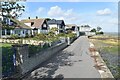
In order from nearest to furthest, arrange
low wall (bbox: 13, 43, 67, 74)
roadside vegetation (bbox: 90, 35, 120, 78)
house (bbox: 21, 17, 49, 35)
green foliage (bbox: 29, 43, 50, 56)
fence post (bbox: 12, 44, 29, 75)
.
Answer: fence post (bbox: 12, 44, 29, 75) < low wall (bbox: 13, 43, 67, 74) < green foliage (bbox: 29, 43, 50, 56) < roadside vegetation (bbox: 90, 35, 120, 78) < house (bbox: 21, 17, 49, 35)

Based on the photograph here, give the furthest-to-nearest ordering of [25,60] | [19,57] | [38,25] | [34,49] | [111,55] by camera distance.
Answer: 1. [38,25]
2. [111,55]
3. [34,49]
4. [25,60]
5. [19,57]

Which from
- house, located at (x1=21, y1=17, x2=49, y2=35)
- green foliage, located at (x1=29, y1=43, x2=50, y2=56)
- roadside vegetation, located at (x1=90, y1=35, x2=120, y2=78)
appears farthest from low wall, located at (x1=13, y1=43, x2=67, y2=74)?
house, located at (x1=21, y1=17, x2=49, y2=35)

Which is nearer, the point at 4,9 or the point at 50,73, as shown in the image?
the point at 4,9

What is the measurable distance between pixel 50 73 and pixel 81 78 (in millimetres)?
1911

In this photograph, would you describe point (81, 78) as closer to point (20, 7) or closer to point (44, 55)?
point (20, 7)

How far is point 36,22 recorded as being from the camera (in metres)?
68.5

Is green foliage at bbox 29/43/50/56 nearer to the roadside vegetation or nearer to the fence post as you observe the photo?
the fence post

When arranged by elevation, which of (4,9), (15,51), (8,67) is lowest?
(8,67)

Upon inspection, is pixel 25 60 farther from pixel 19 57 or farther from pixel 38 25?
pixel 38 25

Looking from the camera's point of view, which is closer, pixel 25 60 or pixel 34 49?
pixel 25 60

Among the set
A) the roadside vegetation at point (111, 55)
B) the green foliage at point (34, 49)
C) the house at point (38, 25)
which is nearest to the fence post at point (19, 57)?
the green foliage at point (34, 49)

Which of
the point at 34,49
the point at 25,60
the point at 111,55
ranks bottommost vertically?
the point at 111,55

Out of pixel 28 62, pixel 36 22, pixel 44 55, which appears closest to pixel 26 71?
pixel 28 62

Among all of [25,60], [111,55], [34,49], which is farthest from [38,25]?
[25,60]
